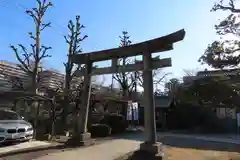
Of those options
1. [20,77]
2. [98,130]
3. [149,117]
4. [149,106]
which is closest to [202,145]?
[98,130]

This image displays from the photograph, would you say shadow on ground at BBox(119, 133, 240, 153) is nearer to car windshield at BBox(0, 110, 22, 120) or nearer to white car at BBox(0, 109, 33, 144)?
white car at BBox(0, 109, 33, 144)

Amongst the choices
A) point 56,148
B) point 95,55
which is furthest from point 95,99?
point 56,148

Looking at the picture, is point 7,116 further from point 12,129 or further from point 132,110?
point 132,110

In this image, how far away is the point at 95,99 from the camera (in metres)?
23.1

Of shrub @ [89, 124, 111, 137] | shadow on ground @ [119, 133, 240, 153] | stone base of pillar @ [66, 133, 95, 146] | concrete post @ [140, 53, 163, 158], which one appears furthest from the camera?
shrub @ [89, 124, 111, 137]

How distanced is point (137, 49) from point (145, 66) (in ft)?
3.31

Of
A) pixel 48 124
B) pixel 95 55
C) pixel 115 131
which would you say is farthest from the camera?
pixel 115 131

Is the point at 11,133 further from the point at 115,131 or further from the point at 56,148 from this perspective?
the point at 115,131

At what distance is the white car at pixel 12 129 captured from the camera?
1079 cm

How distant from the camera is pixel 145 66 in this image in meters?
10.7

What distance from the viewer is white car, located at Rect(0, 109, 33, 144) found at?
1079 cm

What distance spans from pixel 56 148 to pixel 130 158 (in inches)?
126

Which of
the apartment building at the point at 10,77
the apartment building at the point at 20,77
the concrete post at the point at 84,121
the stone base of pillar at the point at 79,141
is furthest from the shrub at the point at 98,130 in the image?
the apartment building at the point at 20,77

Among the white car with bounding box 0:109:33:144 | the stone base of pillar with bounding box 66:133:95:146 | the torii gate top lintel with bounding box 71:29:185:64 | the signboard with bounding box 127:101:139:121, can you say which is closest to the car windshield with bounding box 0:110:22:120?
the white car with bounding box 0:109:33:144
